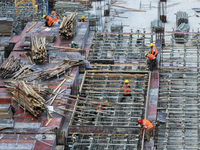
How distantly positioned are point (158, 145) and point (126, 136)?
2494 mm

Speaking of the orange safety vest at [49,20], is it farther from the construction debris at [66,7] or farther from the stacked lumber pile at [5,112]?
the stacked lumber pile at [5,112]

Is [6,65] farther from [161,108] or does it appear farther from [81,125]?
[161,108]

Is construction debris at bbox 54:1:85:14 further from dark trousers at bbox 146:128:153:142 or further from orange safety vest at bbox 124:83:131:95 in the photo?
dark trousers at bbox 146:128:153:142

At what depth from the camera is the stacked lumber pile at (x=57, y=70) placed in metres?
45.7

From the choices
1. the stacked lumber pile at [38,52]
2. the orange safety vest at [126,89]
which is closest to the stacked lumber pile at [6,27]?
the stacked lumber pile at [38,52]

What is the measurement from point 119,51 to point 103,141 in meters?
13.5

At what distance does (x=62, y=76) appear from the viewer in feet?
152

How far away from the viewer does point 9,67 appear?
4619 centimetres

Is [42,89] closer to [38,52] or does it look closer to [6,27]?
[38,52]

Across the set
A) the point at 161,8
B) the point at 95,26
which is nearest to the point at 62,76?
the point at 95,26

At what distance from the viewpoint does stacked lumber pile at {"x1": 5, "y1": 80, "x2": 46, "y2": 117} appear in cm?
4100

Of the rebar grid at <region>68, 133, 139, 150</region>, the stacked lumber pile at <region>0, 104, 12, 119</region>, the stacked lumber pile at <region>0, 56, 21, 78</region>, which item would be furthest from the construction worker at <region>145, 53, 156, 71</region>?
the stacked lumber pile at <region>0, 104, 12, 119</region>

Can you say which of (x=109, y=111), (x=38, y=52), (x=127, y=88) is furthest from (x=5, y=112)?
(x=127, y=88)

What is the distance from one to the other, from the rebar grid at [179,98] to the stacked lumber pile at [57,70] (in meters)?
7.20
